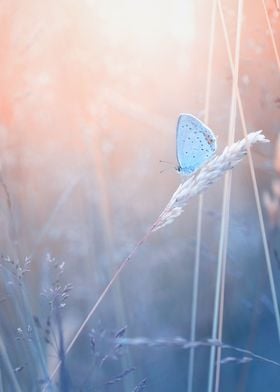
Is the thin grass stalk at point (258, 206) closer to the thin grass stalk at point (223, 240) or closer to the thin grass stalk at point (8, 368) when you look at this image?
the thin grass stalk at point (223, 240)

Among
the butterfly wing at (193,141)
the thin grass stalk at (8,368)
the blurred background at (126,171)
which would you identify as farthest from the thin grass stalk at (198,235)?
the thin grass stalk at (8,368)

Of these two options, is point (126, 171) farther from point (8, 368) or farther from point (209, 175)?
point (8, 368)

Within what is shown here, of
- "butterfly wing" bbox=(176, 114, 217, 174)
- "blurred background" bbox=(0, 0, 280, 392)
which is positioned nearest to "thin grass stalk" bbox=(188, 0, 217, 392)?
"blurred background" bbox=(0, 0, 280, 392)

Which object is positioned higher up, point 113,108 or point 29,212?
point 113,108

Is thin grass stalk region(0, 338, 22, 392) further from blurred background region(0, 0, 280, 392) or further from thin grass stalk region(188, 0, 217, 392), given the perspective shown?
thin grass stalk region(188, 0, 217, 392)

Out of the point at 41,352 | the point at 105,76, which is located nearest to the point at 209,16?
the point at 105,76

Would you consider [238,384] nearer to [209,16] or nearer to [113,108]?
[113,108]
